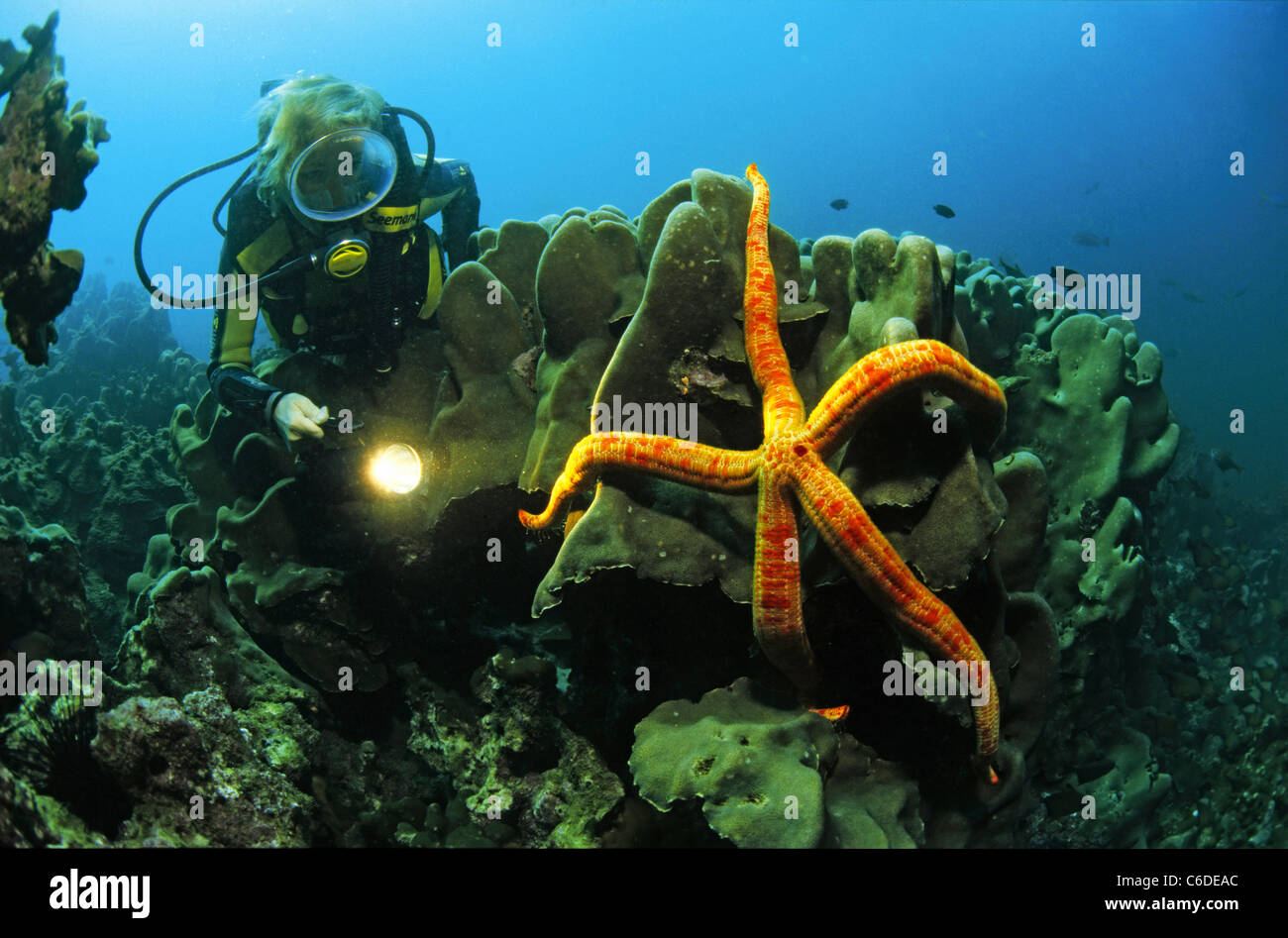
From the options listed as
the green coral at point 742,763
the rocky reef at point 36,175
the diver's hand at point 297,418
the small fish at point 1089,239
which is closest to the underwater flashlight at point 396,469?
the diver's hand at point 297,418

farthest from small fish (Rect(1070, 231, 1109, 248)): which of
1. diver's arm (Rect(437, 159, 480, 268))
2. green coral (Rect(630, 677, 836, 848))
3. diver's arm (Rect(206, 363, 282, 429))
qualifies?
diver's arm (Rect(206, 363, 282, 429))

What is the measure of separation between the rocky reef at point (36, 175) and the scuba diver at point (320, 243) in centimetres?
78

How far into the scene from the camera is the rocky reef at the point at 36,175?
9.68 feet

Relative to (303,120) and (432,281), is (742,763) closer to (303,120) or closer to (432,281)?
(432,281)

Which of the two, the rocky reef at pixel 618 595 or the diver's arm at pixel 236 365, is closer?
the rocky reef at pixel 618 595

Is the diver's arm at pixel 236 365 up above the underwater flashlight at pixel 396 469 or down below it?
above

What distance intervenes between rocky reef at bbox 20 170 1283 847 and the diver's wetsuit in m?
0.26

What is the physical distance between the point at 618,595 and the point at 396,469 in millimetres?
1586

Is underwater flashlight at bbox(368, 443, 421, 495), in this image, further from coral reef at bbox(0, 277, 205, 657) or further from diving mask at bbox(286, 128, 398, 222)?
coral reef at bbox(0, 277, 205, 657)

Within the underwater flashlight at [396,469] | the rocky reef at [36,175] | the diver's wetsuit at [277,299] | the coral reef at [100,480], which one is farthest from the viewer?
the coral reef at [100,480]

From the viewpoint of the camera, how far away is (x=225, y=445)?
4.62 m

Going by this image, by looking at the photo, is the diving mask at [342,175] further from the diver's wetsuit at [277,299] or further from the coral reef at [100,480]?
the coral reef at [100,480]
